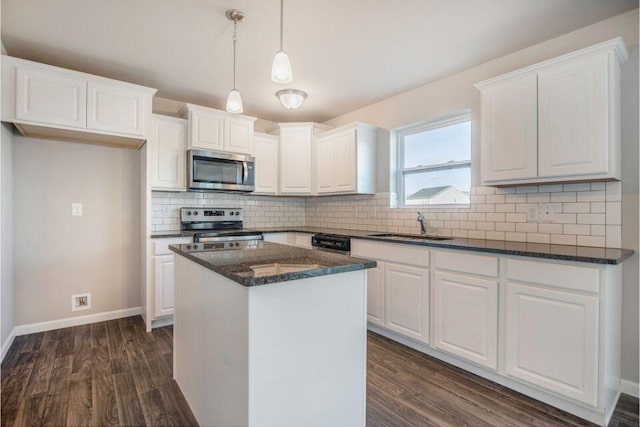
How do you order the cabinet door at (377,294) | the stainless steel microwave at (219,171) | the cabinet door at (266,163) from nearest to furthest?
the cabinet door at (377,294)
the stainless steel microwave at (219,171)
the cabinet door at (266,163)

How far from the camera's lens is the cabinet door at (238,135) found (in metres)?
3.77

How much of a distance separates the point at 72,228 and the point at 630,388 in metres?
4.75

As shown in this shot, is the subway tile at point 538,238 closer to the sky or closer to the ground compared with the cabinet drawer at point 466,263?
closer to the sky

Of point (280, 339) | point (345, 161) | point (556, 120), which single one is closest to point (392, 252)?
point (345, 161)

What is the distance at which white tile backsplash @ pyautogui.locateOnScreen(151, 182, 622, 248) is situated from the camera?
221 cm

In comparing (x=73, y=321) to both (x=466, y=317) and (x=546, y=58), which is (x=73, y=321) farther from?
(x=546, y=58)

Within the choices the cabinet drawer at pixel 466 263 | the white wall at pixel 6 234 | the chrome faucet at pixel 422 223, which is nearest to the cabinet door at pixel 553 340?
the cabinet drawer at pixel 466 263

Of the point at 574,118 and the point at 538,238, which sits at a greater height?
the point at 574,118

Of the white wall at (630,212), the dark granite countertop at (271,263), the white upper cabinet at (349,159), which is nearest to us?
the dark granite countertop at (271,263)

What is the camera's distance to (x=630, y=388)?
2.09 m

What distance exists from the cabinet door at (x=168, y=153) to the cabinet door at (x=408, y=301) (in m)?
2.43

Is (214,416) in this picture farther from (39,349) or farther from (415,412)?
(39,349)

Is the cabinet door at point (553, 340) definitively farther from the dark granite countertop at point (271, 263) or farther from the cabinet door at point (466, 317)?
the dark granite countertop at point (271, 263)

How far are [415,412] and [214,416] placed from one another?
3.74 feet
